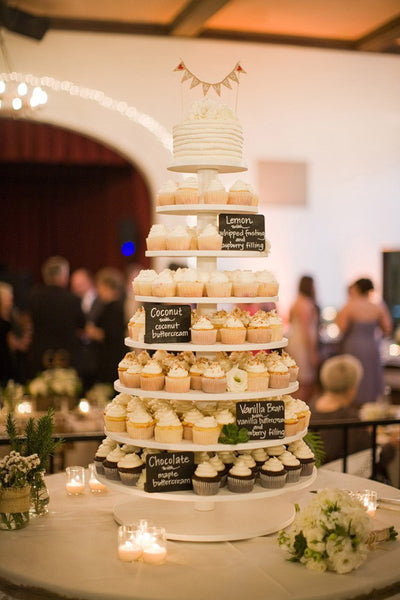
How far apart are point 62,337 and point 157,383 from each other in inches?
174

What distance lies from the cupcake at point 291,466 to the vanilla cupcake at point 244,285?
709 millimetres

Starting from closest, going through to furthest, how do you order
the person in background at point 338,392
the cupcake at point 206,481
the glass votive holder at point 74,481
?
the cupcake at point 206,481 → the glass votive holder at point 74,481 → the person in background at point 338,392

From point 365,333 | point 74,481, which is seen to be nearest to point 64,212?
point 365,333

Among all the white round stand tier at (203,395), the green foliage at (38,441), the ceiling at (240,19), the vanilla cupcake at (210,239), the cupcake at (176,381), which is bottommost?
the green foliage at (38,441)

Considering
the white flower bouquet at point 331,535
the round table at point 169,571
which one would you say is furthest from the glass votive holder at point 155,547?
the white flower bouquet at point 331,535

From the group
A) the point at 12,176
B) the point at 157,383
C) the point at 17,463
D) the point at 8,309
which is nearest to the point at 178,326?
the point at 157,383

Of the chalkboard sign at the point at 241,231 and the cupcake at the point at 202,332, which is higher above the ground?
the chalkboard sign at the point at 241,231

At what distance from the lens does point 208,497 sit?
302cm

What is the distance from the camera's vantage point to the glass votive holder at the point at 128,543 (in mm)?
2811

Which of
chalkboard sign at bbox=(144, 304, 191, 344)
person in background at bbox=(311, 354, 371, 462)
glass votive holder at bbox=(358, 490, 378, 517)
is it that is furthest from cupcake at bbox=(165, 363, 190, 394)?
person in background at bbox=(311, 354, 371, 462)

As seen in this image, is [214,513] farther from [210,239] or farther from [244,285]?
[210,239]

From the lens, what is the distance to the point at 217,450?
3.08 meters

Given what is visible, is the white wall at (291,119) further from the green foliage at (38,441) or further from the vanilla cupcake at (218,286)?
the green foliage at (38,441)

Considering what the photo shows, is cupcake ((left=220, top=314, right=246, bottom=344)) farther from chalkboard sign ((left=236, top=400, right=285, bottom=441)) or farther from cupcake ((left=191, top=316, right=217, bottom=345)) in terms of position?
chalkboard sign ((left=236, top=400, right=285, bottom=441))
